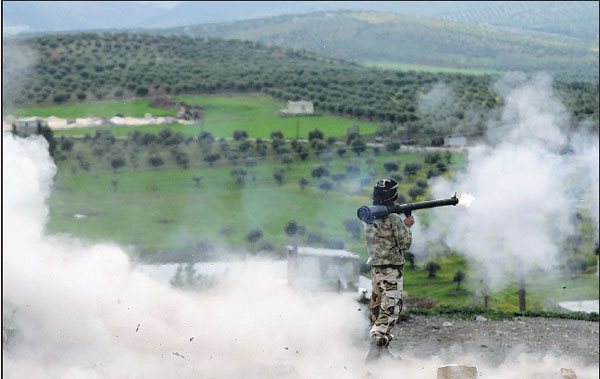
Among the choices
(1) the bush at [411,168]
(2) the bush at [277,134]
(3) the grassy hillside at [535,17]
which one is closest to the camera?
(1) the bush at [411,168]

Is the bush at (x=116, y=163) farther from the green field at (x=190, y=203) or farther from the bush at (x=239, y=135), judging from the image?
the bush at (x=239, y=135)

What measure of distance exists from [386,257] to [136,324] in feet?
10.7

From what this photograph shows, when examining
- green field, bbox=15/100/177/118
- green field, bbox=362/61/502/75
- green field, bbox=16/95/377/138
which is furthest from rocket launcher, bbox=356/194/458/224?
green field, bbox=362/61/502/75

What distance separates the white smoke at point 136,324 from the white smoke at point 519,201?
792cm

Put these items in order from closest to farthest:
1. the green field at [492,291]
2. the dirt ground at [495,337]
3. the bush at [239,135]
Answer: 1. the dirt ground at [495,337]
2. the green field at [492,291]
3. the bush at [239,135]

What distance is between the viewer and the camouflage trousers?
766cm

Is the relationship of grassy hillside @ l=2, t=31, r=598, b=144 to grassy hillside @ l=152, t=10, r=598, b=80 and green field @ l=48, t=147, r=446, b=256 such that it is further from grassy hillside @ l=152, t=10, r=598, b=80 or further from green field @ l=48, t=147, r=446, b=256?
green field @ l=48, t=147, r=446, b=256

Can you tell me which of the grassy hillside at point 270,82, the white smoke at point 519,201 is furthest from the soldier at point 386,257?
the grassy hillside at point 270,82

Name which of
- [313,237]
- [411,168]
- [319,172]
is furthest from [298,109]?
[313,237]

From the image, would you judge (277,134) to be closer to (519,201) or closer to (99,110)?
(99,110)

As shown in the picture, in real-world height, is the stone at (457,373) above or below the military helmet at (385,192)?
below

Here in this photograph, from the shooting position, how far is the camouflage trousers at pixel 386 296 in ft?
25.1

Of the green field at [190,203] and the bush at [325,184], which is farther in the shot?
the bush at [325,184]

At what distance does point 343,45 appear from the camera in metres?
31.0
